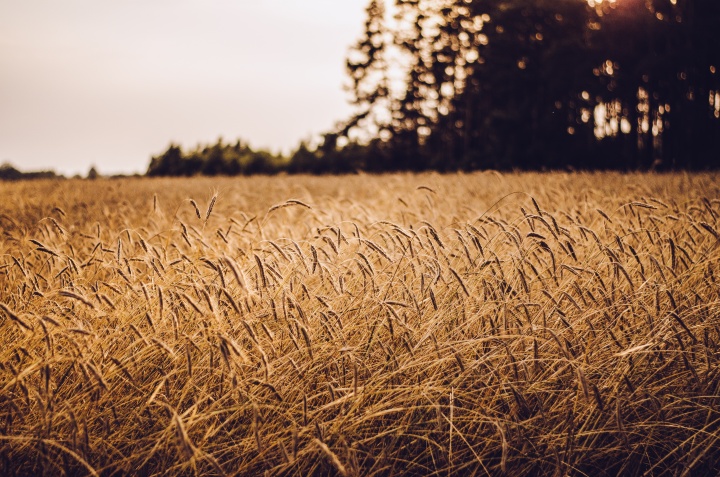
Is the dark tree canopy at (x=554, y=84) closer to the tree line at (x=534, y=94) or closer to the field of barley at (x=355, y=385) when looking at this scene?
the tree line at (x=534, y=94)

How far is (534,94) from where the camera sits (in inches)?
981

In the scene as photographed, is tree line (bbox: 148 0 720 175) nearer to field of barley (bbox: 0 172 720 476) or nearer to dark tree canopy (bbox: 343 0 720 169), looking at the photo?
dark tree canopy (bbox: 343 0 720 169)

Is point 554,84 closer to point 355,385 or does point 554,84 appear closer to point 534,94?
point 534,94

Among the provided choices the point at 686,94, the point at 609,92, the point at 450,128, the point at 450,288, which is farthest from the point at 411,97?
the point at 450,288

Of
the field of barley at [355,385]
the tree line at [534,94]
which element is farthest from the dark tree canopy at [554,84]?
the field of barley at [355,385]

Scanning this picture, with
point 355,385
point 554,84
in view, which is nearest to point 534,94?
point 554,84

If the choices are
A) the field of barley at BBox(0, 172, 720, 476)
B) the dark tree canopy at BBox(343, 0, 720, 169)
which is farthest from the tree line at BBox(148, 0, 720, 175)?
the field of barley at BBox(0, 172, 720, 476)

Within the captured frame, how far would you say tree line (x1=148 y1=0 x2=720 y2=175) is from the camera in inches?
757

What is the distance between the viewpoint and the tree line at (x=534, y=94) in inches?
757

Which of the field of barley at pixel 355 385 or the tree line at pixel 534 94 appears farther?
the tree line at pixel 534 94

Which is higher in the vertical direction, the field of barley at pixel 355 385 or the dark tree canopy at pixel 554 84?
the dark tree canopy at pixel 554 84

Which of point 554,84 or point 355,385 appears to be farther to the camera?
point 554,84

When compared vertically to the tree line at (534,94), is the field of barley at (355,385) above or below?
below

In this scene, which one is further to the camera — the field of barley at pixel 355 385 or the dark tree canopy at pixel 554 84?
the dark tree canopy at pixel 554 84
